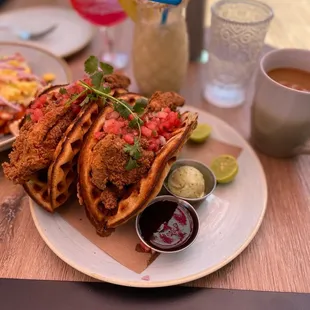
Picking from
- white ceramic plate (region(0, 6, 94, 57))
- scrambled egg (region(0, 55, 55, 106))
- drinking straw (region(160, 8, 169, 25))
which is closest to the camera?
drinking straw (region(160, 8, 169, 25))

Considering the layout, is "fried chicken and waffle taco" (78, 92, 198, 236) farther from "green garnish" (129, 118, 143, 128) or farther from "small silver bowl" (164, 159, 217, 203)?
"small silver bowl" (164, 159, 217, 203)

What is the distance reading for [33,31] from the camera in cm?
286

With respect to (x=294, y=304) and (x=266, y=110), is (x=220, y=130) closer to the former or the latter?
(x=266, y=110)

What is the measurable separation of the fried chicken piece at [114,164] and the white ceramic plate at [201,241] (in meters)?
0.27

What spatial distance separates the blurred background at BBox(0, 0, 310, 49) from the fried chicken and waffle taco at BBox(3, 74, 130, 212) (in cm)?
164

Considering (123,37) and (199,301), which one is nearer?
(199,301)

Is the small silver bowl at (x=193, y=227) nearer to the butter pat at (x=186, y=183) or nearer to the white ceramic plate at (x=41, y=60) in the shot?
the butter pat at (x=186, y=183)

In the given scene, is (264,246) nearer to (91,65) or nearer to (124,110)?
(124,110)

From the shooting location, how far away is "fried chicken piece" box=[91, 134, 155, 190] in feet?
4.75

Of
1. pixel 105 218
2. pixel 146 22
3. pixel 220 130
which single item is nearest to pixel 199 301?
pixel 105 218

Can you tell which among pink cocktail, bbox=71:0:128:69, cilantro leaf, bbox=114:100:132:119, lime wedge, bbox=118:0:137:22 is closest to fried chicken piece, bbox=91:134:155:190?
cilantro leaf, bbox=114:100:132:119

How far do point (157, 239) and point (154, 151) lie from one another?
0.35 metres

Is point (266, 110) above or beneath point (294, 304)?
above

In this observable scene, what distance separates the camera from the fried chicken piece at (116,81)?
1831 millimetres
